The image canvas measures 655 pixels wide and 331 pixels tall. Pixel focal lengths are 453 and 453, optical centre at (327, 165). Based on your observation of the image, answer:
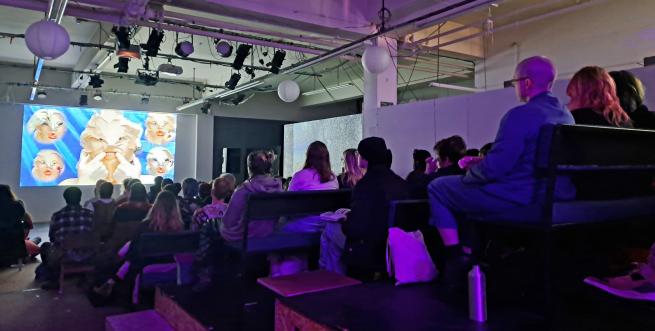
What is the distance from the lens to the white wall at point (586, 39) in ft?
20.1

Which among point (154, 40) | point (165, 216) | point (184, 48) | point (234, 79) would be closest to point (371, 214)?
point (165, 216)

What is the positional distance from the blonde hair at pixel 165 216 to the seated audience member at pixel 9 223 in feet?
8.29

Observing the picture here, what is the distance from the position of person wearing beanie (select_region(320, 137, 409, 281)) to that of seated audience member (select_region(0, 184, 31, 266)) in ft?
14.8

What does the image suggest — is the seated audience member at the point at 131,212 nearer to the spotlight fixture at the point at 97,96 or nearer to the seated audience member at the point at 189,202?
the seated audience member at the point at 189,202

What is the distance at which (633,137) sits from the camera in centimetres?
191

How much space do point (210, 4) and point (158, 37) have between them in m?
0.80

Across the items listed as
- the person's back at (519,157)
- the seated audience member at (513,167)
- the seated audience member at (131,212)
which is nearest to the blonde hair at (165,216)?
the seated audience member at (131,212)

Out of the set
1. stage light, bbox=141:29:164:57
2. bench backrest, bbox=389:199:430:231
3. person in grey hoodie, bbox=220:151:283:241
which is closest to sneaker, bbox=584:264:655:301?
bench backrest, bbox=389:199:430:231

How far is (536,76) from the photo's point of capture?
6.48 ft

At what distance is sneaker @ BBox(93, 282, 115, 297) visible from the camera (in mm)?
3969

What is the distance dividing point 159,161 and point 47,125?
8.37 ft

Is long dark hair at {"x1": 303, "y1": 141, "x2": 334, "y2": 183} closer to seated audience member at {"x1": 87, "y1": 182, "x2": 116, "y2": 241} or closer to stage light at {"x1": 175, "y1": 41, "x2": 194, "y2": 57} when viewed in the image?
seated audience member at {"x1": 87, "y1": 182, "x2": 116, "y2": 241}

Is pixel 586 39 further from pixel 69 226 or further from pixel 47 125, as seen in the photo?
pixel 47 125

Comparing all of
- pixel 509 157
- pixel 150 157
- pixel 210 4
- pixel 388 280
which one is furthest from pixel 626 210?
pixel 150 157
